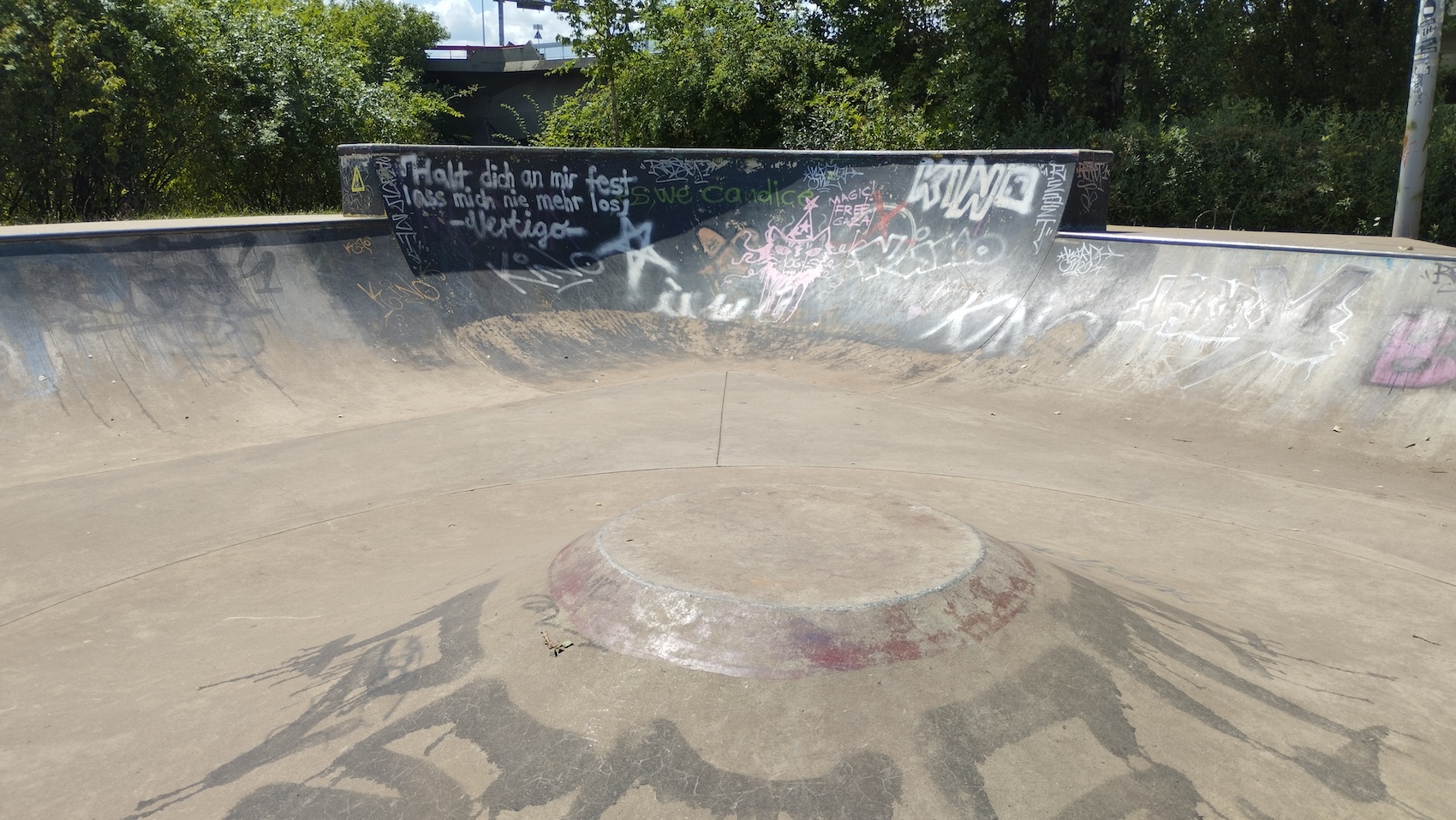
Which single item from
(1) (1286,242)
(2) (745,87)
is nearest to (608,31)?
(2) (745,87)

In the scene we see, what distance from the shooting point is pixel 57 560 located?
5387 mm

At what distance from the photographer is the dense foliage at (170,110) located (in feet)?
49.2

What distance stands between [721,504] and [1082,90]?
50.9 feet

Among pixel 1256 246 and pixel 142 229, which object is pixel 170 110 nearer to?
pixel 142 229

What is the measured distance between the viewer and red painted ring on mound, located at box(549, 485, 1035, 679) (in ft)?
10.3

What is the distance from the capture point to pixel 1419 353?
291 inches

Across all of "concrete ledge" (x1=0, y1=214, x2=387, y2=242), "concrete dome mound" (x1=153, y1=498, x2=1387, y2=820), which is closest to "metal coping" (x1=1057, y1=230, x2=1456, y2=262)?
"concrete dome mound" (x1=153, y1=498, x2=1387, y2=820)

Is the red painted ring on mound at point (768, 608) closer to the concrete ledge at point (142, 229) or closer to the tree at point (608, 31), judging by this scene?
the concrete ledge at point (142, 229)

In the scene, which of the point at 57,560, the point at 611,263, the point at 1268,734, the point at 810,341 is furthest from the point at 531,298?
the point at 1268,734

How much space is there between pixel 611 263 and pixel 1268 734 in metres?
9.80

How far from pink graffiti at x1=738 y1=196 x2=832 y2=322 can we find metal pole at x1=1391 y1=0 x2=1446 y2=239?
21.5ft

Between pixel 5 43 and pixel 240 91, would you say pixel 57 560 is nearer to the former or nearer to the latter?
pixel 5 43

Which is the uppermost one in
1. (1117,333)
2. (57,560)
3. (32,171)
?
(32,171)

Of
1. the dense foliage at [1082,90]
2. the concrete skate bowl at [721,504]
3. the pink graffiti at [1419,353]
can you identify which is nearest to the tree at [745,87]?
the dense foliage at [1082,90]
